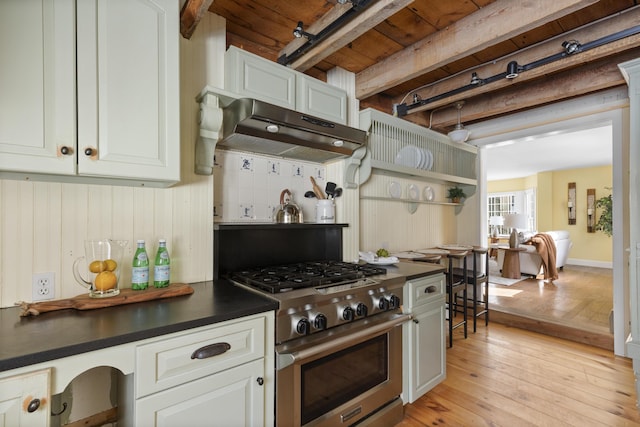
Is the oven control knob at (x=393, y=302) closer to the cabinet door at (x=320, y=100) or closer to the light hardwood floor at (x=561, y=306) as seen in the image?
the cabinet door at (x=320, y=100)

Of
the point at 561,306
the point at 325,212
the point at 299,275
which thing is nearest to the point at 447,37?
the point at 325,212

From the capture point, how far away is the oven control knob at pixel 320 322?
1379mm

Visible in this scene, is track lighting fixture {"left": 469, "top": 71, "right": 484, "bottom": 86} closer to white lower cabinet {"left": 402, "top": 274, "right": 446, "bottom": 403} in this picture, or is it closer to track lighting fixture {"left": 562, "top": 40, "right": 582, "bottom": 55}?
track lighting fixture {"left": 562, "top": 40, "right": 582, "bottom": 55}

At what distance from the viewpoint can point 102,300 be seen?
48.1 inches

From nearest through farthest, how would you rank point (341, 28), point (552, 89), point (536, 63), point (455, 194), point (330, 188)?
point (341, 28) → point (536, 63) → point (330, 188) → point (552, 89) → point (455, 194)

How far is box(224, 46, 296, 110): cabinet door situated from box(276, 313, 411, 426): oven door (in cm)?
130

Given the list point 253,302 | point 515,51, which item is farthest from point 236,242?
point 515,51

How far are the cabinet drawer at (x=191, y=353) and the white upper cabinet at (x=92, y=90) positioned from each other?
2.25ft

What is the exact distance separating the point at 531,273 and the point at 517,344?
3562mm

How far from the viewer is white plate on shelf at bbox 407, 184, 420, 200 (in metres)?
3.22

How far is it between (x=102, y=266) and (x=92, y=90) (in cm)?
70

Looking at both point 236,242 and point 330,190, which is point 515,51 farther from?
point 236,242

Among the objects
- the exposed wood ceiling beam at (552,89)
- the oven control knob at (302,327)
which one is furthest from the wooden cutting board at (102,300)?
the exposed wood ceiling beam at (552,89)

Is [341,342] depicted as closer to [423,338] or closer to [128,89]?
[423,338]
